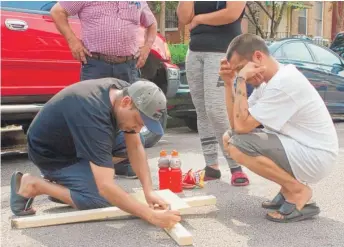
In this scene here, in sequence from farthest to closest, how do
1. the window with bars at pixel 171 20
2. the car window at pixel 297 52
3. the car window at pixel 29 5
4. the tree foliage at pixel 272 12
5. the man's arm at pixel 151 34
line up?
the window with bars at pixel 171 20
the tree foliage at pixel 272 12
the car window at pixel 297 52
the car window at pixel 29 5
the man's arm at pixel 151 34

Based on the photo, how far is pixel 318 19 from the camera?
984 inches

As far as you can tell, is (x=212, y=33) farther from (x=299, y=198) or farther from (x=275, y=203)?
(x=299, y=198)

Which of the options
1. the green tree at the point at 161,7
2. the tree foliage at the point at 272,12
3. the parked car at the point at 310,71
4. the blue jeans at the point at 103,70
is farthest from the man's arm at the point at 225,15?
the tree foliage at the point at 272,12

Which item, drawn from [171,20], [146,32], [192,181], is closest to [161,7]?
[171,20]

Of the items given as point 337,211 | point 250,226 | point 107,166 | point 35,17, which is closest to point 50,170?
point 107,166

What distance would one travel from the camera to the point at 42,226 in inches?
125

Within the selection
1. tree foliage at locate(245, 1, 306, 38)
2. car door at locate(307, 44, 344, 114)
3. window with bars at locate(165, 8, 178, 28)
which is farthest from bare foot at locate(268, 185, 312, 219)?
window with bars at locate(165, 8, 178, 28)

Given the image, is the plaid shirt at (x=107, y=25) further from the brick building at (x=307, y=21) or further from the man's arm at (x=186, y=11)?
the brick building at (x=307, y=21)

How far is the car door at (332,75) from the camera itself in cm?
870

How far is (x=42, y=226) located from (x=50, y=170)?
41cm

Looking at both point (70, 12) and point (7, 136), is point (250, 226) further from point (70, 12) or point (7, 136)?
point (7, 136)

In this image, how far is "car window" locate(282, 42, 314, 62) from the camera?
8047 mm

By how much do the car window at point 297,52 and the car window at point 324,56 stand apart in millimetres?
191

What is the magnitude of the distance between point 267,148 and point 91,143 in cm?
107
